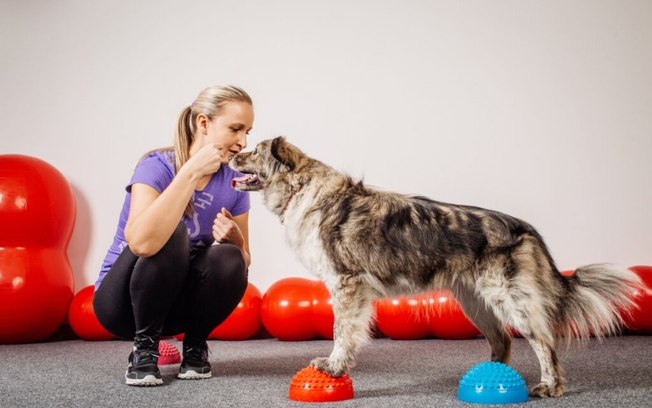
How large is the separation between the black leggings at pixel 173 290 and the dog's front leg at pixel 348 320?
0.56m

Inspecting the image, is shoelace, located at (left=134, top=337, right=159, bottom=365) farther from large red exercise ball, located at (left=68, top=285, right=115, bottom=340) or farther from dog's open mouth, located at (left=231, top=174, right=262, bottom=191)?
large red exercise ball, located at (left=68, top=285, right=115, bottom=340)

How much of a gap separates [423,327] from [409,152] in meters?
1.44

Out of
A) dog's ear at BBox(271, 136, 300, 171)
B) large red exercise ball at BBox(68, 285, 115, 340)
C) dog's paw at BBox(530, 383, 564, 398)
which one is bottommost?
large red exercise ball at BBox(68, 285, 115, 340)

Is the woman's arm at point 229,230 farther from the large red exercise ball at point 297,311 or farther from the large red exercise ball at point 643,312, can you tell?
the large red exercise ball at point 643,312

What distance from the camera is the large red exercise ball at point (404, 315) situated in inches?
177

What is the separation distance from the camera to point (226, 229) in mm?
3098

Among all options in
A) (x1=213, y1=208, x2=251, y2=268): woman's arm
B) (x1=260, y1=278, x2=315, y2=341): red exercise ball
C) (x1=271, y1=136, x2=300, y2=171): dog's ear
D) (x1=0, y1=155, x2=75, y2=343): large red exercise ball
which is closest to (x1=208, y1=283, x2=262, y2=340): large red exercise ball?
(x1=260, y1=278, x2=315, y2=341): red exercise ball

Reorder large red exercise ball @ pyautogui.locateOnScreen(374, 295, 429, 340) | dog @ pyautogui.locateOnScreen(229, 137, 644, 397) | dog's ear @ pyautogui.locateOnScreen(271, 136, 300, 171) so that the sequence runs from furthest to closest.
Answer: large red exercise ball @ pyautogui.locateOnScreen(374, 295, 429, 340)
dog's ear @ pyautogui.locateOnScreen(271, 136, 300, 171)
dog @ pyautogui.locateOnScreen(229, 137, 644, 397)

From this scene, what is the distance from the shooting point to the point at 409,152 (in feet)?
17.1

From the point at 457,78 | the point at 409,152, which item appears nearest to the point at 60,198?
the point at 409,152

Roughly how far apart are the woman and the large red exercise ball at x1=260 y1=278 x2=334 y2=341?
1310 millimetres

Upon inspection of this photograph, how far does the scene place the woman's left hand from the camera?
3.10 meters

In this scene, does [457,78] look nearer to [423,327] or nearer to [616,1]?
[616,1]

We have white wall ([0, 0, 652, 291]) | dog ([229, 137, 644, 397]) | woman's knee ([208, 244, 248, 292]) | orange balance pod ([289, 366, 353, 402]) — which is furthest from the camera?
white wall ([0, 0, 652, 291])
